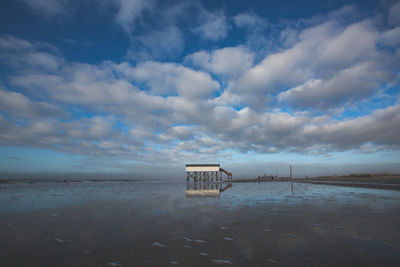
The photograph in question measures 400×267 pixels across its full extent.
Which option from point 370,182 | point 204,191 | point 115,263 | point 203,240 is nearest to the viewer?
point 115,263

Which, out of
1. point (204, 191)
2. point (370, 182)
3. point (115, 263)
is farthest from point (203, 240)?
point (370, 182)

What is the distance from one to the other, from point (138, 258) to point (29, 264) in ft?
9.62

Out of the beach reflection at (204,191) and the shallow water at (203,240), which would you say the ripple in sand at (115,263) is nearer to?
the shallow water at (203,240)

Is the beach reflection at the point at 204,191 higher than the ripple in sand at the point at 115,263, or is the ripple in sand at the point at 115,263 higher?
the ripple in sand at the point at 115,263

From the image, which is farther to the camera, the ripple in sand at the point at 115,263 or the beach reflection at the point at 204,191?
the beach reflection at the point at 204,191

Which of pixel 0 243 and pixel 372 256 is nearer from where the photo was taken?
pixel 372 256

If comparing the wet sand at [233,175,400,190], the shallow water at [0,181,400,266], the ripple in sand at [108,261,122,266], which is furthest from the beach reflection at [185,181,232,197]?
the wet sand at [233,175,400,190]

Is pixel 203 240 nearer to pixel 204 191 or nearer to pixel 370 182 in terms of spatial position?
pixel 204 191

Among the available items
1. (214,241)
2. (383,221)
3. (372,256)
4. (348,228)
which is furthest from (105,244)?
(383,221)

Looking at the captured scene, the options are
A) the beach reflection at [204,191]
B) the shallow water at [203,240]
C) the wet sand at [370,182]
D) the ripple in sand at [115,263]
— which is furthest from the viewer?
the wet sand at [370,182]

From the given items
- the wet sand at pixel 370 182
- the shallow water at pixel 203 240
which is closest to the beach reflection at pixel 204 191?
the shallow water at pixel 203 240

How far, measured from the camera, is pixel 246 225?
9.58 m

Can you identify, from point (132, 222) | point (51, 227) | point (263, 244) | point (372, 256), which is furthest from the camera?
point (132, 222)

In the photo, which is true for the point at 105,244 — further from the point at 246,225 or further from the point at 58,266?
the point at 246,225
